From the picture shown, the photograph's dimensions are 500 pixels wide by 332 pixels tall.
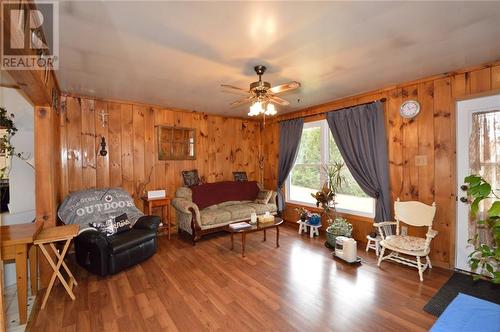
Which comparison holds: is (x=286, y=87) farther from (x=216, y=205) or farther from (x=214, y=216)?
(x=216, y=205)

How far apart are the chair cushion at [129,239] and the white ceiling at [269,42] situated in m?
1.98

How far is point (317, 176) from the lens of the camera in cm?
448

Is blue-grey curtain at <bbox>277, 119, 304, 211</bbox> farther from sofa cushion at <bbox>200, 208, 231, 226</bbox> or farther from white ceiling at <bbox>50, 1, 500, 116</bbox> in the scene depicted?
white ceiling at <bbox>50, 1, 500, 116</bbox>

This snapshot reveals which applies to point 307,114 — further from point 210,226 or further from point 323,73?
point 210,226

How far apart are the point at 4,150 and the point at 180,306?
2469 millimetres

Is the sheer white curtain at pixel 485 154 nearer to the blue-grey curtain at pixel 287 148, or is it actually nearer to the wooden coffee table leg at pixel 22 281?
the blue-grey curtain at pixel 287 148

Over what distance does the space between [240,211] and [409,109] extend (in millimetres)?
3041

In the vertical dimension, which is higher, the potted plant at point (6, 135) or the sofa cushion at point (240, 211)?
the potted plant at point (6, 135)

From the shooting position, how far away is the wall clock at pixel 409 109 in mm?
3098

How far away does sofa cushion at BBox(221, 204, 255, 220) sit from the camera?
4.12 metres

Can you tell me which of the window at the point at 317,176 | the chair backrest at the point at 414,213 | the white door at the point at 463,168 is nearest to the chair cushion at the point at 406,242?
the chair backrest at the point at 414,213

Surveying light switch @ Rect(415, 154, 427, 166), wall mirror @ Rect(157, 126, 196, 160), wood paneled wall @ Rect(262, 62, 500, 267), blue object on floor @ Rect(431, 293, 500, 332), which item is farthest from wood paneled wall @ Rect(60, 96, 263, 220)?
blue object on floor @ Rect(431, 293, 500, 332)

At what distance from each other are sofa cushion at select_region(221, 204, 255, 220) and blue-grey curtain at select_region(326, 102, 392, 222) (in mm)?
1905

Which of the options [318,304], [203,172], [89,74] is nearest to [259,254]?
[318,304]
